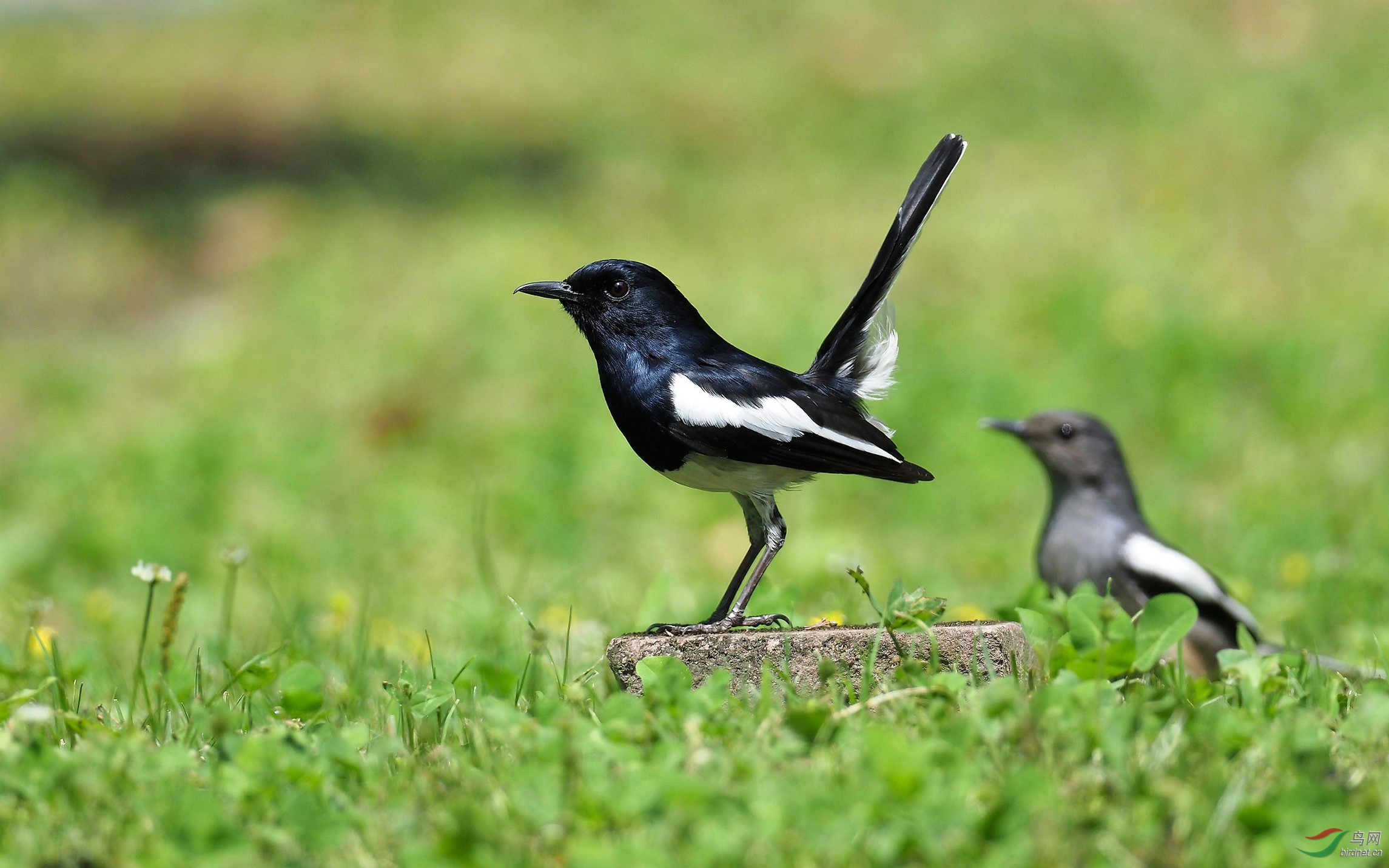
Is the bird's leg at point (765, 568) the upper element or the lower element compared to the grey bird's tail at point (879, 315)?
lower

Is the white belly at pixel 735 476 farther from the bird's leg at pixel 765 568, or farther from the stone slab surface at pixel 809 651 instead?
the stone slab surface at pixel 809 651

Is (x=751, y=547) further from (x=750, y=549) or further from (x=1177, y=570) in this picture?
(x=1177, y=570)

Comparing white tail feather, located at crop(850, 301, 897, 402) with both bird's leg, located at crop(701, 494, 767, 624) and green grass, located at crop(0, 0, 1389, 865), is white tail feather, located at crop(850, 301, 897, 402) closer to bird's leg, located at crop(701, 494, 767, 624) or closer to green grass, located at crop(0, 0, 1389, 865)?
bird's leg, located at crop(701, 494, 767, 624)

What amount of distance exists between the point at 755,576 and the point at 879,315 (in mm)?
800

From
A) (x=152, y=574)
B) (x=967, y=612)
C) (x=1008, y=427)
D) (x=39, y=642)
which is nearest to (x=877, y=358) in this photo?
(x=967, y=612)

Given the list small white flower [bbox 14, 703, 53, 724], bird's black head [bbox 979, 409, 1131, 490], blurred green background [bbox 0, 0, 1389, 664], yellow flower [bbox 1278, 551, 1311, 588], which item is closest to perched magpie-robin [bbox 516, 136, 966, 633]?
blurred green background [bbox 0, 0, 1389, 664]

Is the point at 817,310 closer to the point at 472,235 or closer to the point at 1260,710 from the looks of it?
the point at 472,235

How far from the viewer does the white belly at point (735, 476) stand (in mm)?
3117

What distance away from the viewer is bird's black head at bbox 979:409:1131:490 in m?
5.07

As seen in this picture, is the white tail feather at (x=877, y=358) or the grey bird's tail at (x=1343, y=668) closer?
the grey bird's tail at (x=1343, y=668)

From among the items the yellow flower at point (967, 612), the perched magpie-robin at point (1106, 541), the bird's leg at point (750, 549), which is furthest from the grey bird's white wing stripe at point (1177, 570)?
the bird's leg at point (750, 549)

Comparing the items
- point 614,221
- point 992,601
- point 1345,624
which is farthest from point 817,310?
point 1345,624

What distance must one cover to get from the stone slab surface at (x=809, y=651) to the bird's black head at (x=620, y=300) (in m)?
0.80

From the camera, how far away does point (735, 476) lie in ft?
10.3
